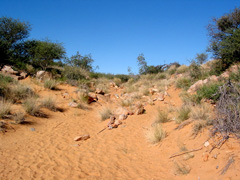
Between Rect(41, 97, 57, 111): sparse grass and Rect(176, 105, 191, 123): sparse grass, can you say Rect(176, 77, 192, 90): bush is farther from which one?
Rect(41, 97, 57, 111): sparse grass

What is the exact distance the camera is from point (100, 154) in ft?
17.6

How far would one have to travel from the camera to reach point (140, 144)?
6.06 meters

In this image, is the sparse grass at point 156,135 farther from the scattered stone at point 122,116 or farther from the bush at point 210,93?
the bush at point 210,93

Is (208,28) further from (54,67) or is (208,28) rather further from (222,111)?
(54,67)

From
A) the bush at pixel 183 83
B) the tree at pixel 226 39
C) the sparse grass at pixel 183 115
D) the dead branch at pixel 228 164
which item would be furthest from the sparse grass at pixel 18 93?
the tree at pixel 226 39

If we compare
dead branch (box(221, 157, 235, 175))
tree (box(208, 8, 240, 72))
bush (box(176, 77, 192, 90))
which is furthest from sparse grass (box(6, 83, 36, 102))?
tree (box(208, 8, 240, 72))

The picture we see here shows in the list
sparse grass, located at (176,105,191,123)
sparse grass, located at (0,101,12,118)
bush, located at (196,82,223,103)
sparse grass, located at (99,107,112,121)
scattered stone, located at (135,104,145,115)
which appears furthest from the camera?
scattered stone, located at (135,104,145,115)

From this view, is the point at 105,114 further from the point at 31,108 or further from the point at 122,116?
the point at 31,108

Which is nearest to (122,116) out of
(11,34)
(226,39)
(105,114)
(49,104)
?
(105,114)

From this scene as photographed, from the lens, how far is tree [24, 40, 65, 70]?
52.6 ft

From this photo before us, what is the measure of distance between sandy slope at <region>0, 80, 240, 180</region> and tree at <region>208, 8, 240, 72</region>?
808cm

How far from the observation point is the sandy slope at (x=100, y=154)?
12.8 feet

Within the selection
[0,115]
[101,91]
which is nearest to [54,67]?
[101,91]

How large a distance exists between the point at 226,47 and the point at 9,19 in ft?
63.0
